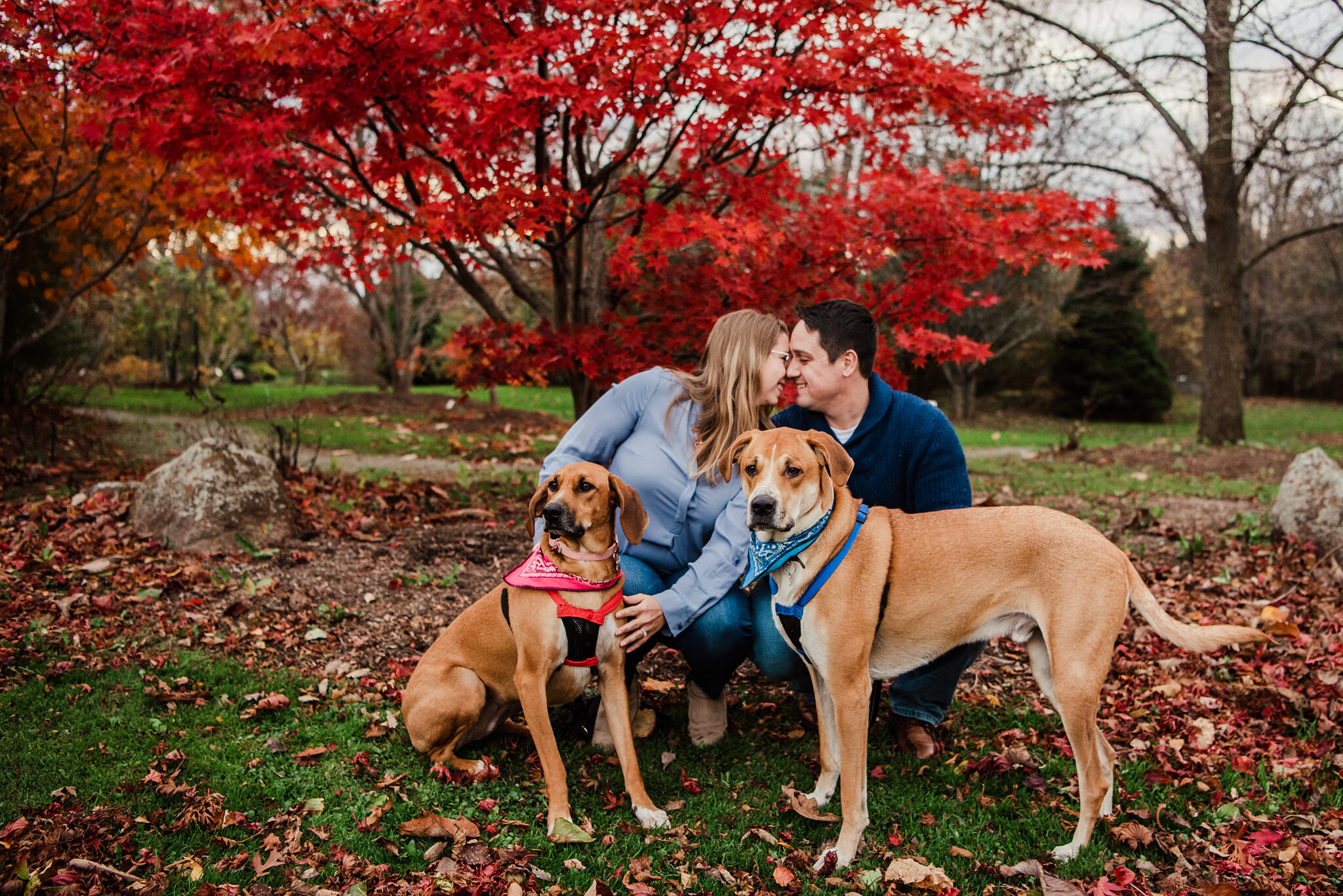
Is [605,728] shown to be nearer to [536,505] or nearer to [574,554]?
[574,554]

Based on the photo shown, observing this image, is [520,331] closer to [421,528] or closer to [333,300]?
[421,528]

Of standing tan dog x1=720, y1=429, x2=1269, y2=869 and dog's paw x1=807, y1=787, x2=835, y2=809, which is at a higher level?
standing tan dog x1=720, y1=429, x2=1269, y2=869

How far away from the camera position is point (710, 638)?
3578 mm

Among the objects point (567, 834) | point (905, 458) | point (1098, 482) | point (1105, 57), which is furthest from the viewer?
point (1105, 57)

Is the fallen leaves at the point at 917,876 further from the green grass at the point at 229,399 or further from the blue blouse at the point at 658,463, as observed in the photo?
the green grass at the point at 229,399

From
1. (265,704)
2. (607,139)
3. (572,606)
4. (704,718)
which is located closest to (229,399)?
(607,139)

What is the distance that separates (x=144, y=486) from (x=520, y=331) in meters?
3.01

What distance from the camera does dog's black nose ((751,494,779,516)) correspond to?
2.93 meters

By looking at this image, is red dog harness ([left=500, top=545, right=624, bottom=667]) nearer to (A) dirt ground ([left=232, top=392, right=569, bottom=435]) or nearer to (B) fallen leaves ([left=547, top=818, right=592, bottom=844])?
(B) fallen leaves ([left=547, top=818, right=592, bottom=844])

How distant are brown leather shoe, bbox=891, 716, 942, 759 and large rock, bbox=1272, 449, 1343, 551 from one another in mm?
4027

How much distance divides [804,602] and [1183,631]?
138cm

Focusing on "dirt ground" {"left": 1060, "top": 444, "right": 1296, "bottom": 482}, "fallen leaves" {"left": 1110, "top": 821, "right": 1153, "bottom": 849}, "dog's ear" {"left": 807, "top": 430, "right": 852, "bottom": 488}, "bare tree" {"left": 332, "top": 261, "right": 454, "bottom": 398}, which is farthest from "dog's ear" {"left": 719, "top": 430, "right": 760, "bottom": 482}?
"bare tree" {"left": 332, "top": 261, "right": 454, "bottom": 398}

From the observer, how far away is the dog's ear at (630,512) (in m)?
3.37

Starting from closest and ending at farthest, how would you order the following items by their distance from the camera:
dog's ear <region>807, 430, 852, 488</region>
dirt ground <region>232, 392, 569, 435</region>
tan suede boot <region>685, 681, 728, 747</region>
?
dog's ear <region>807, 430, 852, 488</region>, tan suede boot <region>685, 681, 728, 747</region>, dirt ground <region>232, 392, 569, 435</region>
